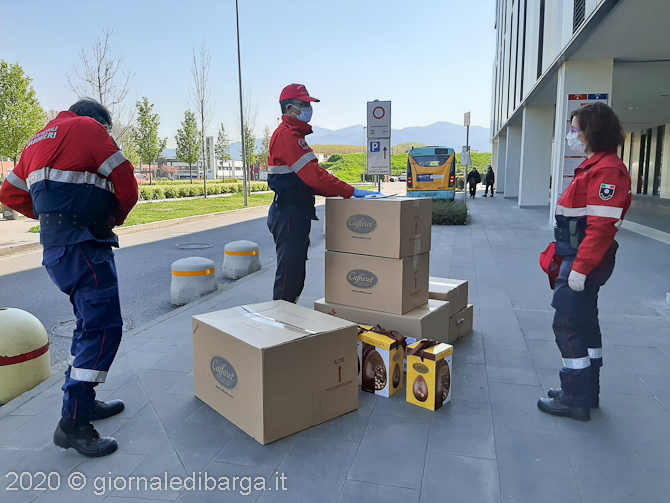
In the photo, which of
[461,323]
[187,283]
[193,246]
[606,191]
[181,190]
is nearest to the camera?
[606,191]

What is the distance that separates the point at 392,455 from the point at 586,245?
66.6 inches

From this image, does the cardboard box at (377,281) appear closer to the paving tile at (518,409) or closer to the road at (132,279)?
the paving tile at (518,409)

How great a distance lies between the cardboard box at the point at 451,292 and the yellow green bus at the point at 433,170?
17375 millimetres

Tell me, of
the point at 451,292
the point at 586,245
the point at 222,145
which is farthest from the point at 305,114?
the point at 222,145

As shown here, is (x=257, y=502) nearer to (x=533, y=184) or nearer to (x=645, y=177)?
(x=533, y=184)

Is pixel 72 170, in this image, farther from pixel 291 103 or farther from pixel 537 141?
pixel 537 141

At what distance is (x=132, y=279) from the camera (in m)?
7.98

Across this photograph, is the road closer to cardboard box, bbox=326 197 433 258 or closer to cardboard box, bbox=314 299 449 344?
cardboard box, bbox=314 299 449 344

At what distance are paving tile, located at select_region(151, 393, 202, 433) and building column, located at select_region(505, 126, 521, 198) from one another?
27512mm

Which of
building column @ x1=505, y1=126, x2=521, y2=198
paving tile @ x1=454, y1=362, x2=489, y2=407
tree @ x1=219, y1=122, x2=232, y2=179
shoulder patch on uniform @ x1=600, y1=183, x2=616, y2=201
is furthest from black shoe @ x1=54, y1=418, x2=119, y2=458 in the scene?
tree @ x1=219, y1=122, x2=232, y2=179

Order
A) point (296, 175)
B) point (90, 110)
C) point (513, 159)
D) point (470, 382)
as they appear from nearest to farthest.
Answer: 1. point (90, 110)
2. point (470, 382)
3. point (296, 175)
4. point (513, 159)

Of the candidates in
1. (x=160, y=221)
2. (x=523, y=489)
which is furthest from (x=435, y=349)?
(x=160, y=221)

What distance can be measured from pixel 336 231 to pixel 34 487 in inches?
103

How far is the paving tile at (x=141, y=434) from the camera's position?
2922mm
